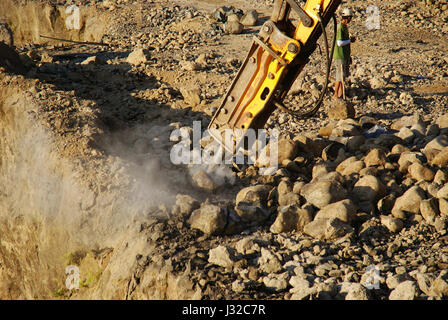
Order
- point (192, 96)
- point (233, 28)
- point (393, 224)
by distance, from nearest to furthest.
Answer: point (393, 224), point (192, 96), point (233, 28)

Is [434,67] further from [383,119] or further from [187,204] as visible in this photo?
[187,204]

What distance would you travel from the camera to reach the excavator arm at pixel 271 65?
4180mm

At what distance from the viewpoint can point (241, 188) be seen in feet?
15.4

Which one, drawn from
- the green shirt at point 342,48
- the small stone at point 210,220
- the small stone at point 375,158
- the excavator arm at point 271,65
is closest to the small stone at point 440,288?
the small stone at point 210,220

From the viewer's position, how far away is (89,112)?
566cm

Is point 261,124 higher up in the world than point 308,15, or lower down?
lower down

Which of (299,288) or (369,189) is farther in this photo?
(369,189)

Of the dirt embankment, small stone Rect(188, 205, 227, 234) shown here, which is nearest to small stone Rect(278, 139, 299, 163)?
small stone Rect(188, 205, 227, 234)

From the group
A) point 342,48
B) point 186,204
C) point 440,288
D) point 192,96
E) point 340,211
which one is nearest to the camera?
point 440,288

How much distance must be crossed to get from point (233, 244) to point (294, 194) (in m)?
0.81

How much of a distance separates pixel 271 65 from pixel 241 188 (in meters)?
1.24

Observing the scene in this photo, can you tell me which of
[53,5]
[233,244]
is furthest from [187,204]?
[53,5]

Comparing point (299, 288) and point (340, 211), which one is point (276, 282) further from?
point (340, 211)

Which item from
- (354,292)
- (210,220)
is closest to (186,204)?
(210,220)
